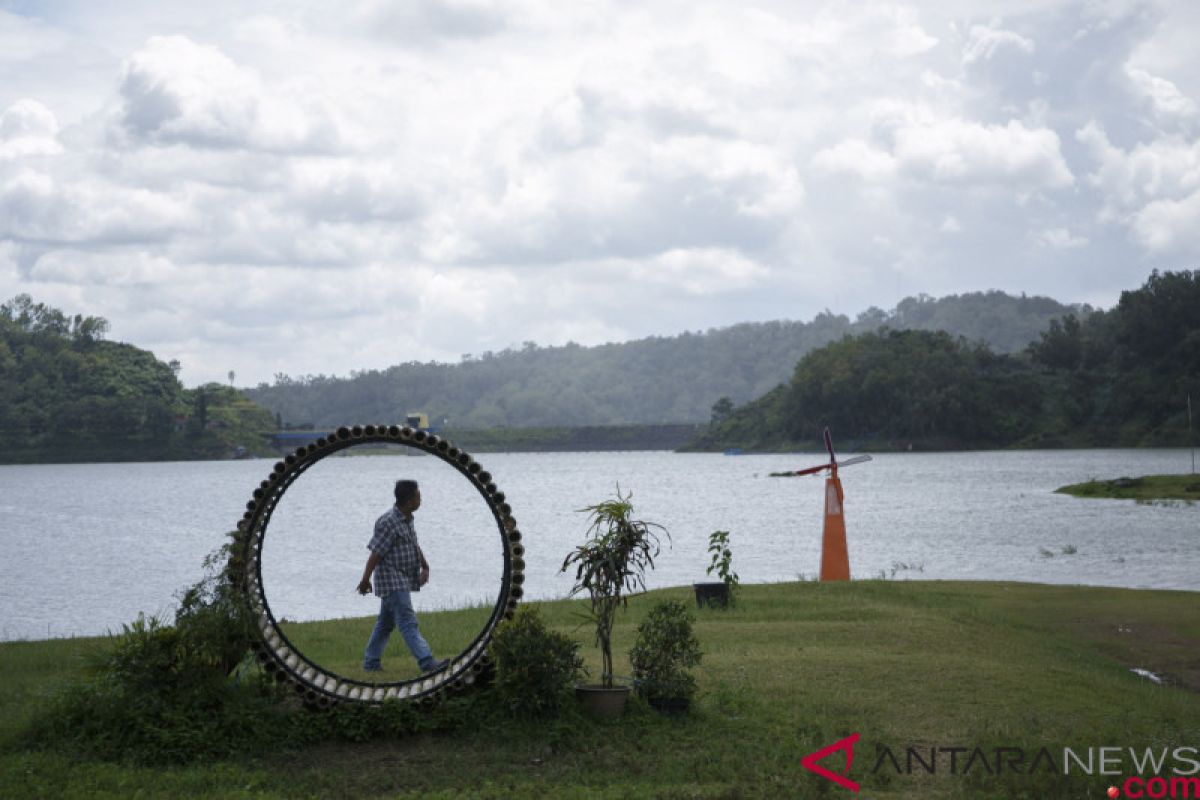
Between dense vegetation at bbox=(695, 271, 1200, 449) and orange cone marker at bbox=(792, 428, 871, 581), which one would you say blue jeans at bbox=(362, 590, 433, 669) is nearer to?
orange cone marker at bbox=(792, 428, 871, 581)

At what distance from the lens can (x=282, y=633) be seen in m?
9.67

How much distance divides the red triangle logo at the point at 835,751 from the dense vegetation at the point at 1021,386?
358 feet

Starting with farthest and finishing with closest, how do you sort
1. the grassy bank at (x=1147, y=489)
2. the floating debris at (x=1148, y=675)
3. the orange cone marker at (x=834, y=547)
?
the grassy bank at (x=1147, y=489) → the orange cone marker at (x=834, y=547) → the floating debris at (x=1148, y=675)

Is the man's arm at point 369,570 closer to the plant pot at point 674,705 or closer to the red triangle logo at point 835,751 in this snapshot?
the plant pot at point 674,705

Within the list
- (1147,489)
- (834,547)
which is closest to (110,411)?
(1147,489)

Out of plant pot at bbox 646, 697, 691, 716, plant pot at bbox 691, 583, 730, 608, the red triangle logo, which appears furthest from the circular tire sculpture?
plant pot at bbox 691, 583, 730, 608

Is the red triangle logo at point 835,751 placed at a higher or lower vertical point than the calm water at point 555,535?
higher

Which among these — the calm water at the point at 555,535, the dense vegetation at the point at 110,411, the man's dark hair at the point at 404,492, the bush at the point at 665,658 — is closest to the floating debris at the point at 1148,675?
the bush at the point at 665,658

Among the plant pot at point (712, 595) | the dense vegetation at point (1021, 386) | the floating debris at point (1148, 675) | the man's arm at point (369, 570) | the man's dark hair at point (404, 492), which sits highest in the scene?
the dense vegetation at point (1021, 386)

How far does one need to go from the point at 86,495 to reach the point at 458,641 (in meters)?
75.0

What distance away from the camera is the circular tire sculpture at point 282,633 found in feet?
30.6

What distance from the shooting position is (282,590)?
27.6 m

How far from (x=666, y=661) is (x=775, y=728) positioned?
101 cm

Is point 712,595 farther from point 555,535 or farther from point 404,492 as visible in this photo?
point 555,535
